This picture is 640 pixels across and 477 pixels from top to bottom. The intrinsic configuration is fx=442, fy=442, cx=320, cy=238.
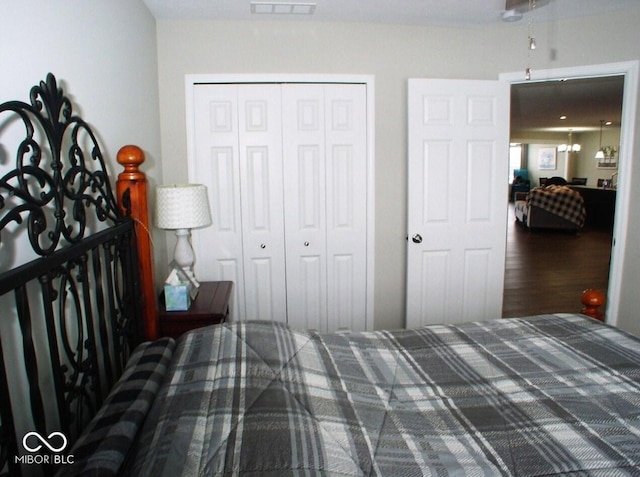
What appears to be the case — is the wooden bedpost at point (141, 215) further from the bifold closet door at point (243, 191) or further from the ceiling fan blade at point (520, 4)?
the ceiling fan blade at point (520, 4)

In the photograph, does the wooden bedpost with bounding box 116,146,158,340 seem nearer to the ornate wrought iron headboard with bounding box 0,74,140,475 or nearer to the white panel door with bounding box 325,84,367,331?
the ornate wrought iron headboard with bounding box 0,74,140,475

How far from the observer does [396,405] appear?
4.17 ft

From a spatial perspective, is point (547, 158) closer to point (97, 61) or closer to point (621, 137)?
point (621, 137)

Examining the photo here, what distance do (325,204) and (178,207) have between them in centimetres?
115

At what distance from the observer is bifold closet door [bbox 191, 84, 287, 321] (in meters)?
2.93

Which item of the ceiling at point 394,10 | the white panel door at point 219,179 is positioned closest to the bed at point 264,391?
the white panel door at point 219,179

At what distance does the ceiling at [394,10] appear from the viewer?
2.62m

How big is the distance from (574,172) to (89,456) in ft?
45.4

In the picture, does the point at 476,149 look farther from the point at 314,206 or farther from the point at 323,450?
the point at 323,450

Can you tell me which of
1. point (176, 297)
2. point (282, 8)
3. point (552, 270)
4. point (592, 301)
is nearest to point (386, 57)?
point (282, 8)

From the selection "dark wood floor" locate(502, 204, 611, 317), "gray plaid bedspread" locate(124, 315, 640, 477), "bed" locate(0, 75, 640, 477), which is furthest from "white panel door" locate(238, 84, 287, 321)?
"dark wood floor" locate(502, 204, 611, 317)

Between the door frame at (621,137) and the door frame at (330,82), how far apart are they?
998 millimetres

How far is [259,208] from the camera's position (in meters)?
3.03

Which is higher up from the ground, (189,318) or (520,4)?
(520,4)
